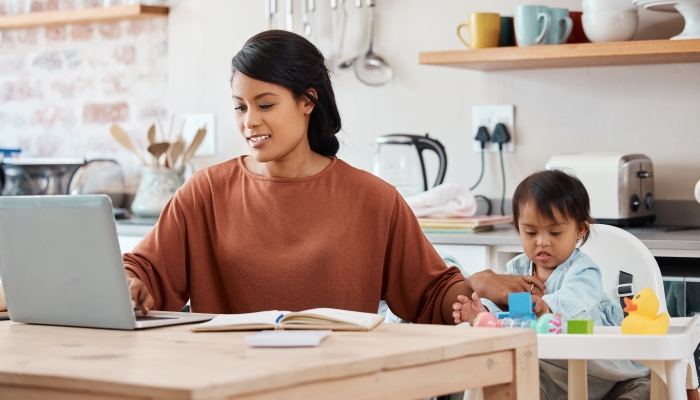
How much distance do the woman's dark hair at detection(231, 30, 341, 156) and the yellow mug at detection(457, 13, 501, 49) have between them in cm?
107

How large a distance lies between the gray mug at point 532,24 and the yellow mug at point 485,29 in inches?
3.2

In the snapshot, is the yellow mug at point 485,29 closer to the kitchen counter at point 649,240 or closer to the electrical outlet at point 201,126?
the kitchen counter at point 649,240

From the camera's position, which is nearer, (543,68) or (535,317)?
(535,317)

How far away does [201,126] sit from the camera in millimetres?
3574

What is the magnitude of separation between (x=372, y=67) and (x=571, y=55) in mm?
803

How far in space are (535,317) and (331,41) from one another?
201 cm

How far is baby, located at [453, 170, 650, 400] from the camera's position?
1.71 metres

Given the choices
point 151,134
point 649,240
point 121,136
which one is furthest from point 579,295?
point 121,136

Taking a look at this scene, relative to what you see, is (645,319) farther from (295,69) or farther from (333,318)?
(295,69)

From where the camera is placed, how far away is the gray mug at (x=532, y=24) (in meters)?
2.72

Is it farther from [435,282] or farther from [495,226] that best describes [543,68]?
[435,282]

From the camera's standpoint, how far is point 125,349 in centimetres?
114

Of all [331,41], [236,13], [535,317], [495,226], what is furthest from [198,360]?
[236,13]

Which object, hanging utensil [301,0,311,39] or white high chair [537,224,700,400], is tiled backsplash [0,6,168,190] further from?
white high chair [537,224,700,400]
